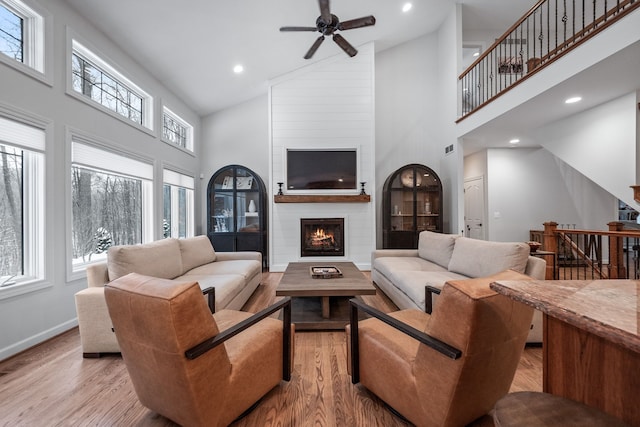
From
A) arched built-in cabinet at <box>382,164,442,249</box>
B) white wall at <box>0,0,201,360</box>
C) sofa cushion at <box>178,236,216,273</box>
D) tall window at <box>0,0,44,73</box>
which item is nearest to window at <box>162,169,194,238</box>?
sofa cushion at <box>178,236,216,273</box>

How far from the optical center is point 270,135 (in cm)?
493

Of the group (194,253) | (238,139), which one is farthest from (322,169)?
(194,253)

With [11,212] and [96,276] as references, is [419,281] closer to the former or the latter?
[96,276]

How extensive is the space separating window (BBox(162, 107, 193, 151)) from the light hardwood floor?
3.36m

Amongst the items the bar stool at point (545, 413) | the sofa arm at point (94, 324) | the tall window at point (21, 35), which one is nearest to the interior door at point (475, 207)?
the bar stool at point (545, 413)

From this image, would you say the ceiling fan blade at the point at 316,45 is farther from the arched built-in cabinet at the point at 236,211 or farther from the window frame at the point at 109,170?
the window frame at the point at 109,170

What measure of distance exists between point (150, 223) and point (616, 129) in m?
6.71

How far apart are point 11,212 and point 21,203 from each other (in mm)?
104

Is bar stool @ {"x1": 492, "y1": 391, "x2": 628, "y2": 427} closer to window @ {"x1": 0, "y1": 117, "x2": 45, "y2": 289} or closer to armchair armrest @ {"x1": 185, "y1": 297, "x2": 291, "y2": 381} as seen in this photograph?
armchair armrest @ {"x1": 185, "y1": 297, "x2": 291, "y2": 381}

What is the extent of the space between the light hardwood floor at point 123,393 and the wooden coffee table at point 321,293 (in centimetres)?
30

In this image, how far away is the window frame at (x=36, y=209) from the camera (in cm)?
230

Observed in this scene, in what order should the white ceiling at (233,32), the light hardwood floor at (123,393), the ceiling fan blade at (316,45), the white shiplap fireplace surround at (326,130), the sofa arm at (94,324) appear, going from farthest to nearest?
1. the white shiplap fireplace surround at (326,130)
2. the ceiling fan blade at (316,45)
3. the white ceiling at (233,32)
4. the sofa arm at (94,324)
5. the light hardwood floor at (123,393)

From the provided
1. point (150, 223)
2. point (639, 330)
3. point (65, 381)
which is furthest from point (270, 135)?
point (639, 330)

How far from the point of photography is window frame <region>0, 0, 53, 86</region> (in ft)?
7.33
